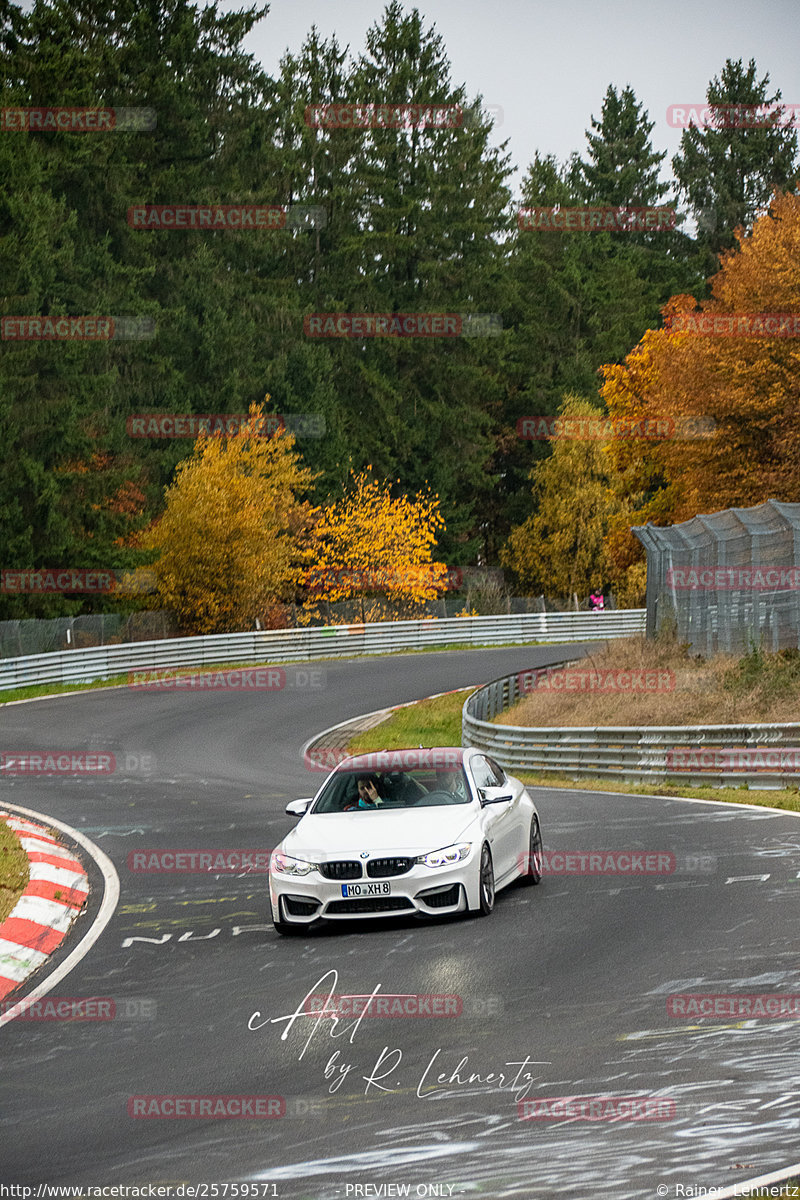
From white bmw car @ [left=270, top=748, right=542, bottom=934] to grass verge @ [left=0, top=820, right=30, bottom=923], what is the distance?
2802 millimetres

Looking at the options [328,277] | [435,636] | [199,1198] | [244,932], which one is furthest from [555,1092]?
[328,277]

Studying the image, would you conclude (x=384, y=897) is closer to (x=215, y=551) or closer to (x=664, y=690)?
(x=664, y=690)

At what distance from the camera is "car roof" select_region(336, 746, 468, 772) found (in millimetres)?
12266

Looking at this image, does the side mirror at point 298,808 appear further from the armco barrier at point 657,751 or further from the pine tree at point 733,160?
the pine tree at point 733,160

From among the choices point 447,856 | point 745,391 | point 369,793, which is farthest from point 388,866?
point 745,391

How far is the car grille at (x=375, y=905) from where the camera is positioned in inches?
429

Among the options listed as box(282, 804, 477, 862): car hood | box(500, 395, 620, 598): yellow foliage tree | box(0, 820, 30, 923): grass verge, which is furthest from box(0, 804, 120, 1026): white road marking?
box(500, 395, 620, 598): yellow foliage tree

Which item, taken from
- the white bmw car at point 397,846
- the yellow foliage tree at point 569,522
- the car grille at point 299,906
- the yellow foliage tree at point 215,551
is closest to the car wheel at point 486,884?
the white bmw car at point 397,846

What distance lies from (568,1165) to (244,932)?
607 cm

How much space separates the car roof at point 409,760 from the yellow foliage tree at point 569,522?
224 feet

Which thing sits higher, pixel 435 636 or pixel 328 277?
pixel 328 277

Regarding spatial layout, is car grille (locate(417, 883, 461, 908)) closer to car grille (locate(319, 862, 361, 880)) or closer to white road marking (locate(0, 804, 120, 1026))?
car grille (locate(319, 862, 361, 880))

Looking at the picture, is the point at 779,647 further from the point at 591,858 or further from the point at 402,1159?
the point at 402,1159

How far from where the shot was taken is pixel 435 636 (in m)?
56.5
